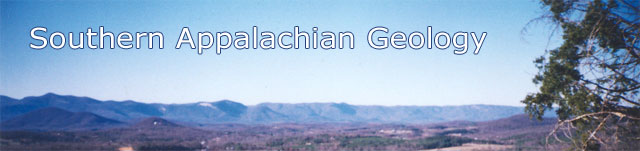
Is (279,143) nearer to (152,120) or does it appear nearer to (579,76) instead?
(152,120)

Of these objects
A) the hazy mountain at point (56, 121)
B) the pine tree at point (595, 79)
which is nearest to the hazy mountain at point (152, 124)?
the hazy mountain at point (56, 121)

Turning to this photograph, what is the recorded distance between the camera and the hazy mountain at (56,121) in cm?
9806

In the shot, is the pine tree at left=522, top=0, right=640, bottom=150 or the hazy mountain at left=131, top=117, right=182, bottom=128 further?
the hazy mountain at left=131, top=117, right=182, bottom=128

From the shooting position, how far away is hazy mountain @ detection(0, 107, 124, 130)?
9806 centimetres

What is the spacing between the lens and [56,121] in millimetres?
102938

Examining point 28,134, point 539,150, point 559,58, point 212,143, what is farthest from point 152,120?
point 559,58

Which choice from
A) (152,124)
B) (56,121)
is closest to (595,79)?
(152,124)

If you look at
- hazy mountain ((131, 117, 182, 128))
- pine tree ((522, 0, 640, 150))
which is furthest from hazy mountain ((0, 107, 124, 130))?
pine tree ((522, 0, 640, 150))

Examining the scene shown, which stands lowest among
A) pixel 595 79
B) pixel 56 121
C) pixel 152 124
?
pixel 152 124

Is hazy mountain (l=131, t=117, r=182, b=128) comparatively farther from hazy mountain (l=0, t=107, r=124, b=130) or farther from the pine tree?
the pine tree

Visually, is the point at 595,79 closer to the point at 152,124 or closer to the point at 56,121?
the point at 152,124

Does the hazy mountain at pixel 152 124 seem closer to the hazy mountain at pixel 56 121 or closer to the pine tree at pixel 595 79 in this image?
the hazy mountain at pixel 56 121

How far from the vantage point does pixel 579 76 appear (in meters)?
7.80

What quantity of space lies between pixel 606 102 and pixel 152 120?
117012 millimetres
